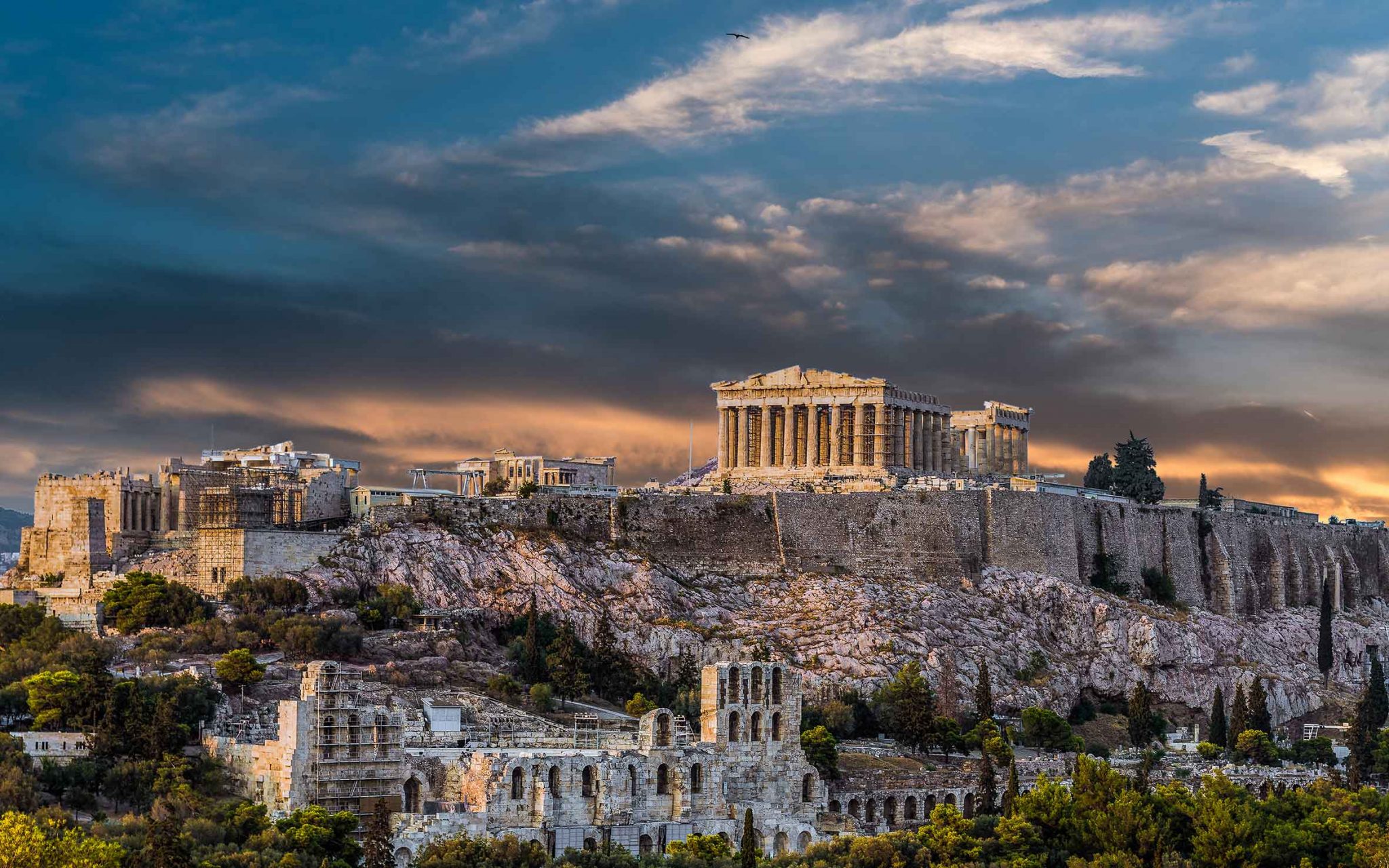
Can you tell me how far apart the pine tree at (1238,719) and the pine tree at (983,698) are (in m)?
10.6

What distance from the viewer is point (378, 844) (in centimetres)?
5881

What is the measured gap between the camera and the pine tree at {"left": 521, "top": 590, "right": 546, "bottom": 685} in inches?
3324

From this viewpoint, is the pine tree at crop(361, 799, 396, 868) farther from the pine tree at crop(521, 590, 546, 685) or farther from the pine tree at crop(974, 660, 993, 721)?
the pine tree at crop(974, 660, 993, 721)

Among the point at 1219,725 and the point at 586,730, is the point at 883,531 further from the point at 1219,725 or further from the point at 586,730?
the point at 586,730

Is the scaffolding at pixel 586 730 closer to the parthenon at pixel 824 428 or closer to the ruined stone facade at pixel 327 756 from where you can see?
the ruined stone facade at pixel 327 756

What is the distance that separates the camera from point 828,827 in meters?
73.1

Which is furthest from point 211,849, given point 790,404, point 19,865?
point 790,404

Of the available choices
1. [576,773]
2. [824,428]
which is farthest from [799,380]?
[576,773]

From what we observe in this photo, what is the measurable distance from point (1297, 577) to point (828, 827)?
220 ft

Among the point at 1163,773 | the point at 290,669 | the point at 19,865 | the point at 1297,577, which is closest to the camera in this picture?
the point at 19,865

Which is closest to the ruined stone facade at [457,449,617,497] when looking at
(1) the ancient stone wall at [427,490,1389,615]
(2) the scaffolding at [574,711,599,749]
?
(1) the ancient stone wall at [427,490,1389,615]

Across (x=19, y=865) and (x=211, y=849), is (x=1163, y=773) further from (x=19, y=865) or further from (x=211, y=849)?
(x=19, y=865)

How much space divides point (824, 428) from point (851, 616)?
866 inches

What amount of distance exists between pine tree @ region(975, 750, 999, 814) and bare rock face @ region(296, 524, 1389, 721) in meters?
14.0
